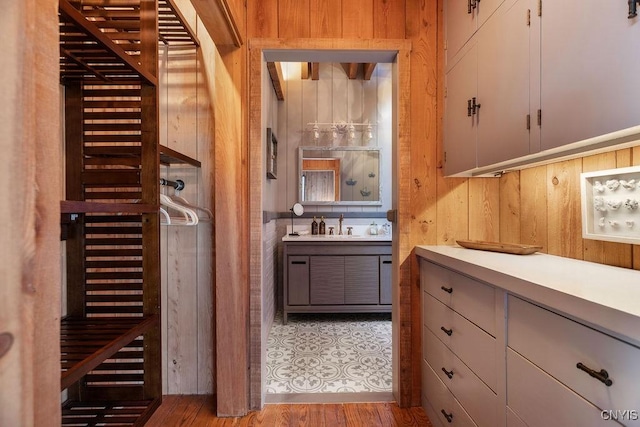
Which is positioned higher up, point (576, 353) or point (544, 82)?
point (544, 82)

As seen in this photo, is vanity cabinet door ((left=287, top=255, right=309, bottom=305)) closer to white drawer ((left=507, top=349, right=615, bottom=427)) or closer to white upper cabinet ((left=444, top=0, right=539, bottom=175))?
white upper cabinet ((left=444, top=0, right=539, bottom=175))

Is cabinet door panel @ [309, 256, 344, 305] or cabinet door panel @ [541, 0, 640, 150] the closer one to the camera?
cabinet door panel @ [541, 0, 640, 150]

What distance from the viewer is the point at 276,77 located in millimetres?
2889

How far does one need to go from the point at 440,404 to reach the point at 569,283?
3.22 feet

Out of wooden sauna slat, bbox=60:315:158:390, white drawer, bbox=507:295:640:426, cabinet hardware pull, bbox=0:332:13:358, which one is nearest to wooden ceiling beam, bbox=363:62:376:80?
white drawer, bbox=507:295:640:426

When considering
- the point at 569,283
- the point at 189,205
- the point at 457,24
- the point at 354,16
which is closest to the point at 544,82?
the point at 569,283

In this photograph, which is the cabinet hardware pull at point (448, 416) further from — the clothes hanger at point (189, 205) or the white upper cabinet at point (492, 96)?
the clothes hanger at point (189, 205)

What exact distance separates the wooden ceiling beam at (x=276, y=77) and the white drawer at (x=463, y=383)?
2.40 metres

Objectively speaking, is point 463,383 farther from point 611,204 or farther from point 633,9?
point 633,9

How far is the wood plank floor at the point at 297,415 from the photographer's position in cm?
164

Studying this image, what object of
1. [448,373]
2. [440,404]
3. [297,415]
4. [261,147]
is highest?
[261,147]

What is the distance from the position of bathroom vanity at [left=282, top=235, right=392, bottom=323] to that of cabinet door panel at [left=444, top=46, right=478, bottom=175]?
4.61 ft

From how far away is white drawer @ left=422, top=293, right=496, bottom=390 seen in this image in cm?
112

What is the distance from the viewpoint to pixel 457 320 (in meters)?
1.35
